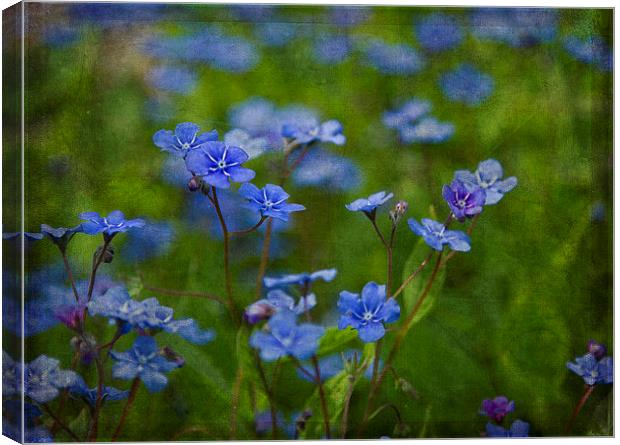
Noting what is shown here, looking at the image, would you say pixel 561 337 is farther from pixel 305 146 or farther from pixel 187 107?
pixel 187 107

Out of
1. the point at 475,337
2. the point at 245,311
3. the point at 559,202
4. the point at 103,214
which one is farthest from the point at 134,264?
the point at 559,202

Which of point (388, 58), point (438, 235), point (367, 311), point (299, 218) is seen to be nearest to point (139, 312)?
point (299, 218)

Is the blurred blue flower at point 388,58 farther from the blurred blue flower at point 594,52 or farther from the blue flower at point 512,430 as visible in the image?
the blue flower at point 512,430

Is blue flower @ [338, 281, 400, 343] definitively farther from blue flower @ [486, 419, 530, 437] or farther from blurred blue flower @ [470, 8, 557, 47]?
blurred blue flower @ [470, 8, 557, 47]

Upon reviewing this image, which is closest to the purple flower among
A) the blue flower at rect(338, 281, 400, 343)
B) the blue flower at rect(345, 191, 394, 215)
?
the blue flower at rect(338, 281, 400, 343)

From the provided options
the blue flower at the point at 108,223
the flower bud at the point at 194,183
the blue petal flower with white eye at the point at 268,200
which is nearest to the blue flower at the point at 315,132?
the blue petal flower with white eye at the point at 268,200
